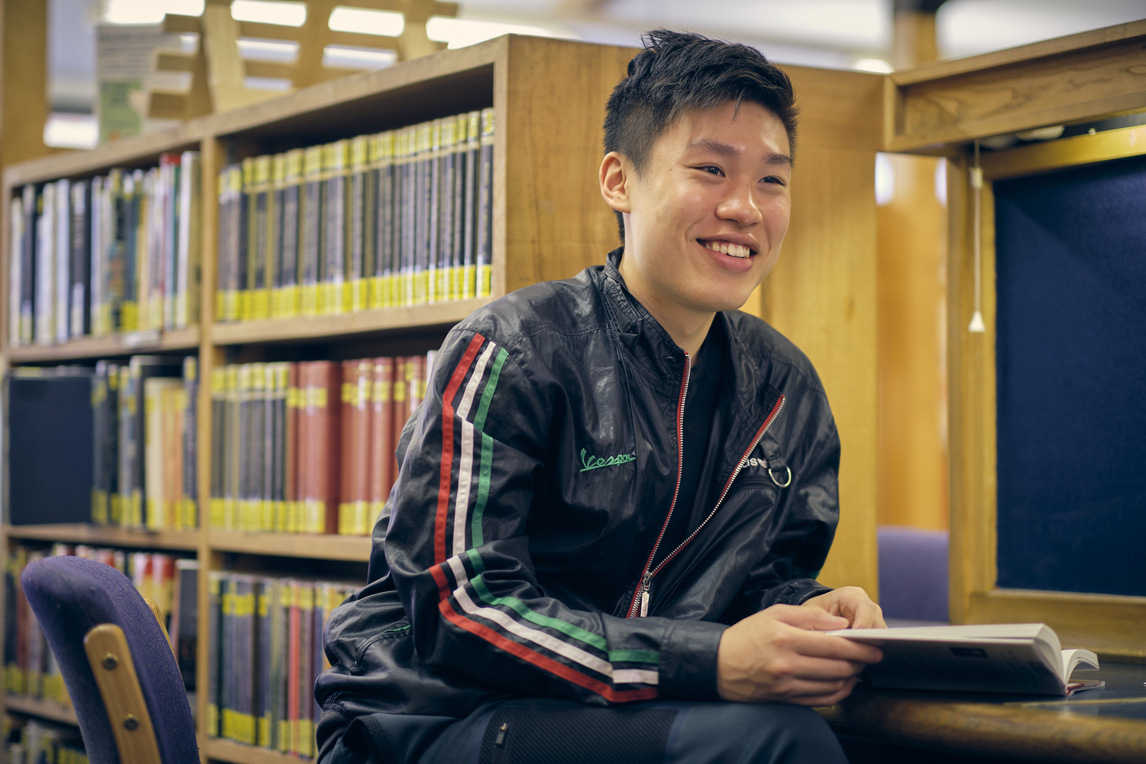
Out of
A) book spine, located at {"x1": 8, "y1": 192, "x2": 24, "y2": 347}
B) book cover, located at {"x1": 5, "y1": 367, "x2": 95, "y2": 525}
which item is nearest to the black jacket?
book cover, located at {"x1": 5, "y1": 367, "x2": 95, "y2": 525}

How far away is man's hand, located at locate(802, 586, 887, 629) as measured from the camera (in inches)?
49.4

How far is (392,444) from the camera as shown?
2.07 meters

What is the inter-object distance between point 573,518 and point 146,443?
5.20 ft

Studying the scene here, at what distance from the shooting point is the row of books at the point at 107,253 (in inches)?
97.2

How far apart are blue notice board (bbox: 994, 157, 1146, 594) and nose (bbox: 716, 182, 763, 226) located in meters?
0.61

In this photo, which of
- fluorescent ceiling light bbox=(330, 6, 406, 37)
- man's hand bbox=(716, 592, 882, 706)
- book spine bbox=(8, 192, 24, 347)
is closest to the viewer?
man's hand bbox=(716, 592, 882, 706)

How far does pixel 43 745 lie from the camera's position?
2.71 metres

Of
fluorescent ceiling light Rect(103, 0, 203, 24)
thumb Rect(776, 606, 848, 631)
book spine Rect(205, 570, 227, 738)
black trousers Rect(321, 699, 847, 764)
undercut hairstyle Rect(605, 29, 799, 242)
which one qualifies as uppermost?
fluorescent ceiling light Rect(103, 0, 203, 24)

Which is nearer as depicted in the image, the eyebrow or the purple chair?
the eyebrow

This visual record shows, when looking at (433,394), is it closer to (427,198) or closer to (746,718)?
(746,718)

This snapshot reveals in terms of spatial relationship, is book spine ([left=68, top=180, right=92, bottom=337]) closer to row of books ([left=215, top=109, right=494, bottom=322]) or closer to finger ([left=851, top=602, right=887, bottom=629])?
row of books ([left=215, top=109, right=494, bottom=322])

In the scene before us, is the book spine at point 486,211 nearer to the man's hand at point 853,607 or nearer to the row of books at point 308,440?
the row of books at point 308,440

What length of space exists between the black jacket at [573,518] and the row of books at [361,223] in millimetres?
487

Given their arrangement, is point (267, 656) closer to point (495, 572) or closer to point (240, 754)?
point (240, 754)
